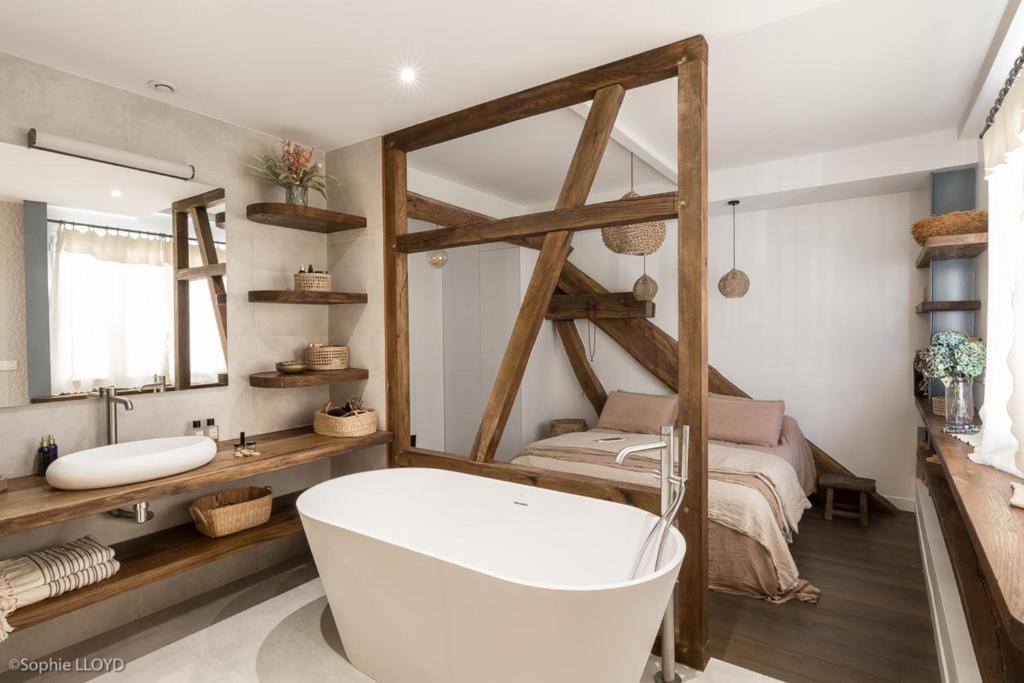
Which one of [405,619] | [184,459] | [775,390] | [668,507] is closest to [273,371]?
[184,459]

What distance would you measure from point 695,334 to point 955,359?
1548mm

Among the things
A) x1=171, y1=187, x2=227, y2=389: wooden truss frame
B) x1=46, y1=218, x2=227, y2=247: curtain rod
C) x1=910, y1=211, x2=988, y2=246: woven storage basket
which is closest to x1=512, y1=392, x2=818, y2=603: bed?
x1=910, y1=211, x2=988, y2=246: woven storage basket

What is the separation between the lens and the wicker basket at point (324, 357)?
3.31 m

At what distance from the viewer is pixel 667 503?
208cm

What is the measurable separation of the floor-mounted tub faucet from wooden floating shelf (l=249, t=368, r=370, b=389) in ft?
6.28

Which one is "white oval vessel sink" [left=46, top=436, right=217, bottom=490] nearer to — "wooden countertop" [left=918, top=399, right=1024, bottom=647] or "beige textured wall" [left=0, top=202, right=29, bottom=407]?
"beige textured wall" [left=0, top=202, right=29, bottom=407]

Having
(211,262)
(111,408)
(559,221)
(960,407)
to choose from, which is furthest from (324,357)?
(960,407)

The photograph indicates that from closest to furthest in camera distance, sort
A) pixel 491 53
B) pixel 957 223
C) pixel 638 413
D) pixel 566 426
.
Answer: pixel 491 53 < pixel 957 223 < pixel 638 413 < pixel 566 426

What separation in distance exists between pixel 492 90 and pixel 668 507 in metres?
2.15

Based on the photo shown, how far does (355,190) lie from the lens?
11.4ft

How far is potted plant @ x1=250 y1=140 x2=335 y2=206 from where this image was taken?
10.3 feet

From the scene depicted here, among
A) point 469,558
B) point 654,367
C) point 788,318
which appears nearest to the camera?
point 469,558

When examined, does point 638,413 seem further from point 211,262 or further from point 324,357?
point 211,262

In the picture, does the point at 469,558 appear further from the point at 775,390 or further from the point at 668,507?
the point at 775,390
